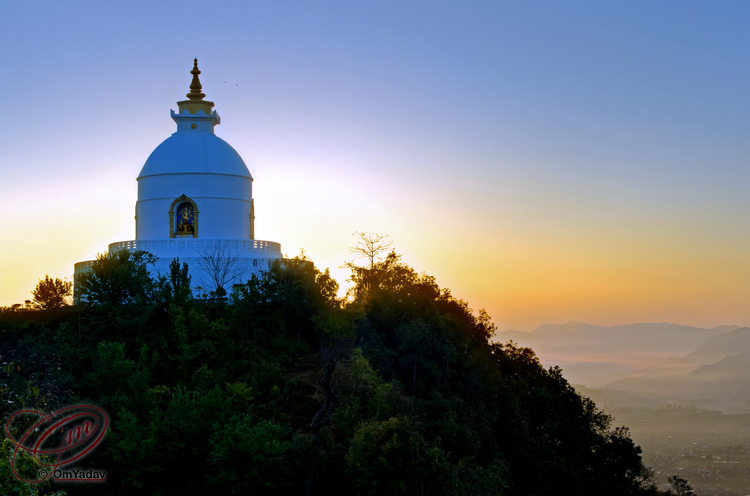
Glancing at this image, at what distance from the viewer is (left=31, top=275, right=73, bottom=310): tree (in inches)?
1406

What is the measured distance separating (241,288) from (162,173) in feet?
29.5

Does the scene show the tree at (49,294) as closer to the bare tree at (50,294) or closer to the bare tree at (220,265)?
the bare tree at (50,294)

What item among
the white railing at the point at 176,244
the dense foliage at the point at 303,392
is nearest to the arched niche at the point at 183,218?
the white railing at the point at 176,244

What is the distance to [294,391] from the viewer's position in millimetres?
32531

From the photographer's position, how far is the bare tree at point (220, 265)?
38438 mm

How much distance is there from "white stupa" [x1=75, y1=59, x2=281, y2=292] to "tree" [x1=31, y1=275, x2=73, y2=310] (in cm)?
232

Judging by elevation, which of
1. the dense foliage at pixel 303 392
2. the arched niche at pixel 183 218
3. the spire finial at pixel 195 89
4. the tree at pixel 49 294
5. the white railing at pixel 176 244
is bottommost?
the dense foliage at pixel 303 392

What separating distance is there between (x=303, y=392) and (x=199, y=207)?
13586 millimetres

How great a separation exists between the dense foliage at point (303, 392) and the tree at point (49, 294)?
3.57 ft

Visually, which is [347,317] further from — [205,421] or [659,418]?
[659,418]

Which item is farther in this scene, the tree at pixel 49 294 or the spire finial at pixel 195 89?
the spire finial at pixel 195 89

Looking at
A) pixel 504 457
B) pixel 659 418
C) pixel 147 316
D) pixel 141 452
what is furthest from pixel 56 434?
pixel 659 418

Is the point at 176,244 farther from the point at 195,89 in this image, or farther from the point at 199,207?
the point at 195,89

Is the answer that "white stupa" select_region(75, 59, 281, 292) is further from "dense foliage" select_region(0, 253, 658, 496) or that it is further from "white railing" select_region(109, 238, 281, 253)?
"dense foliage" select_region(0, 253, 658, 496)
